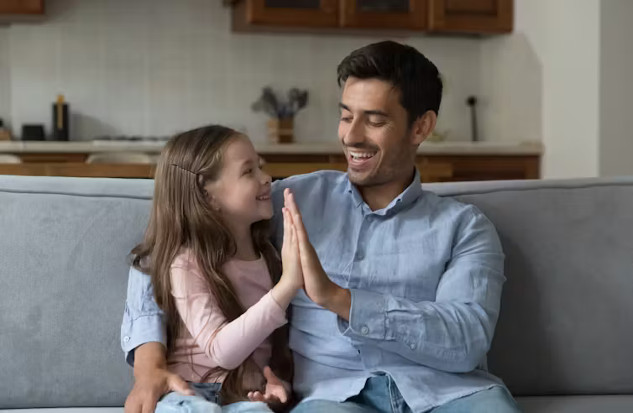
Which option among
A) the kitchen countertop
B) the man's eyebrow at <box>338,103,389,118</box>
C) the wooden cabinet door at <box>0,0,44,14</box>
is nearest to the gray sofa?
the man's eyebrow at <box>338,103,389,118</box>

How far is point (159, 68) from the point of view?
17.4ft

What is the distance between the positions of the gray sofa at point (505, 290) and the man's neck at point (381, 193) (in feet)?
0.37

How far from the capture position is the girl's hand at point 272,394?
160 centimetres

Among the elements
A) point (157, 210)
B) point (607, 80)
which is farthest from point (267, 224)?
point (607, 80)

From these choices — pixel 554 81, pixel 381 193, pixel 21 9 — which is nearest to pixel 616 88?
pixel 554 81

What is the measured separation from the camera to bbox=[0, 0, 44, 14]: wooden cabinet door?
4.75m

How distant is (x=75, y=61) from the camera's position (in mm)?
5191

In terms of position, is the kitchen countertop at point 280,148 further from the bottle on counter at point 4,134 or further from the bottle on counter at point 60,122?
the bottle on counter at point 4,134

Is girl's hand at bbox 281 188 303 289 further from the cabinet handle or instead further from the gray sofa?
the cabinet handle

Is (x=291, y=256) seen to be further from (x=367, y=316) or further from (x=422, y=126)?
(x=422, y=126)

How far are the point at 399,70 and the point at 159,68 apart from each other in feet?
12.0

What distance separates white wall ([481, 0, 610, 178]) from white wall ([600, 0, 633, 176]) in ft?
0.12

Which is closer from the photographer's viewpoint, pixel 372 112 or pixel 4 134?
pixel 372 112

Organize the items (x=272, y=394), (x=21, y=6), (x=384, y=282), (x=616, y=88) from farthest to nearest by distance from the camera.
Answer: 1. (x=21, y=6)
2. (x=616, y=88)
3. (x=384, y=282)
4. (x=272, y=394)
